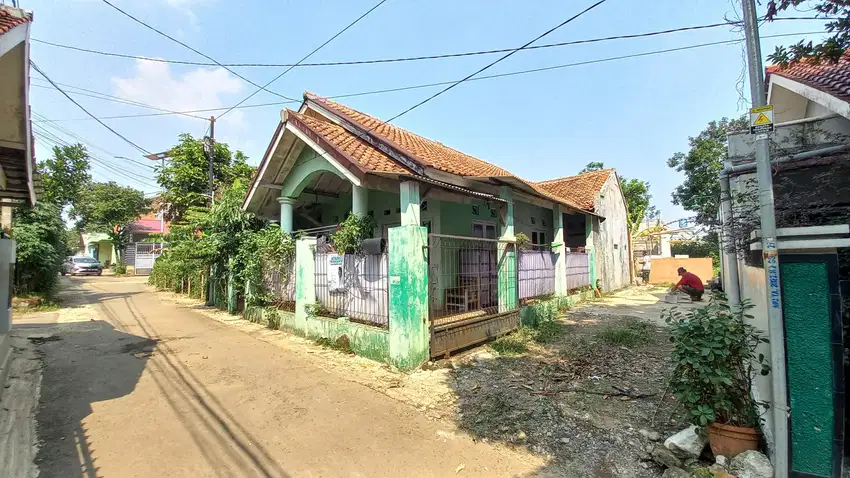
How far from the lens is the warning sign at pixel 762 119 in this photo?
2594 mm

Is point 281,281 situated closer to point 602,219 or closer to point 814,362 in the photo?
point 814,362

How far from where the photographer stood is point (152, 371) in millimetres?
5820

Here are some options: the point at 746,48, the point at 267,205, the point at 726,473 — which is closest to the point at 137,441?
the point at 726,473

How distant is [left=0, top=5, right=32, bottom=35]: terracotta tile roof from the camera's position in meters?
3.77

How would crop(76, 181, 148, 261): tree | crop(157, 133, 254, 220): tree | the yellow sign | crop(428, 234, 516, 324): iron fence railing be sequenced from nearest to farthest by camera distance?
1. the yellow sign
2. crop(428, 234, 516, 324): iron fence railing
3. crop(157, 133, 254, 220): tree
4. crop(76, 181, 148, 261): tree

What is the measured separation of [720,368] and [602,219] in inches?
485

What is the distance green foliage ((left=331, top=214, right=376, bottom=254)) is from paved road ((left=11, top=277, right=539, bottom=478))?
2108 mm

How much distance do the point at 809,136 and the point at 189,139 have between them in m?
19.8

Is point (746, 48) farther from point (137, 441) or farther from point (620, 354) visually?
point (137, 441)

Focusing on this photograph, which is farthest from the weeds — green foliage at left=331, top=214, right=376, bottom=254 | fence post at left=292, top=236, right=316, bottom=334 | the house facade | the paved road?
green foliage at left=331, top=214, right=376, bottom=254

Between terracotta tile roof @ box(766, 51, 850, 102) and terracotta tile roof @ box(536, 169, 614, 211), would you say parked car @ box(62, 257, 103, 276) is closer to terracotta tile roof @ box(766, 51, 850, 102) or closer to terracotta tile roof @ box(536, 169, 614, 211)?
terracotta tile roof @ box(536, 169, 614, 211)

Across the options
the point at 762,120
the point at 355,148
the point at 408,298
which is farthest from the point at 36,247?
the point at 762,120

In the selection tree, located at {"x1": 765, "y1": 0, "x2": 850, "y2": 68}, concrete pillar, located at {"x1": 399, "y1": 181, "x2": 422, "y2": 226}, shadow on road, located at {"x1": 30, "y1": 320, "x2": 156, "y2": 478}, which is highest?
tree, located at {"x1": 765, "y1": 0, "x2": 850, "y2": 68}

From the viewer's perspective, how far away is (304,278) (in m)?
7.85
